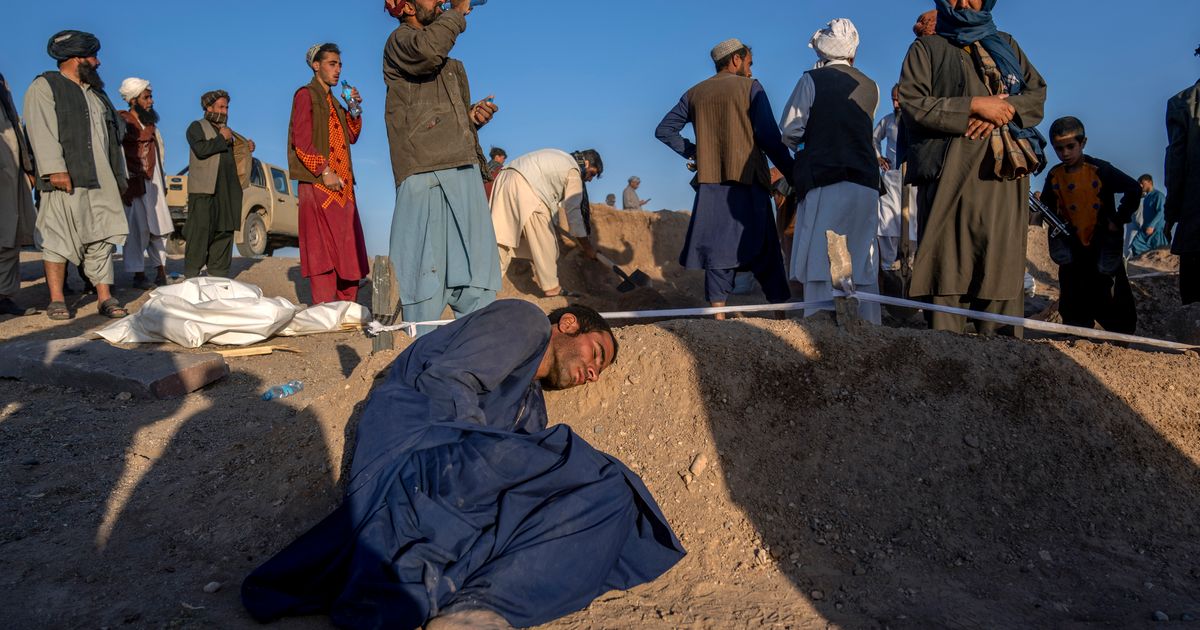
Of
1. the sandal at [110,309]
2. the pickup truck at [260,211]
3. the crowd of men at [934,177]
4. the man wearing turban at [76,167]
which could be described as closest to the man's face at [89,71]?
the man wearing turban at [76,167]

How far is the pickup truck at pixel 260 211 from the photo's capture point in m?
11.1

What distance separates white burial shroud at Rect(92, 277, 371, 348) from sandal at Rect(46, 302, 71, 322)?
101cm

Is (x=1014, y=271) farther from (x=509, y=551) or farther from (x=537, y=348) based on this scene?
(x=509, y=551)

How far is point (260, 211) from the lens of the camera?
1177 cm

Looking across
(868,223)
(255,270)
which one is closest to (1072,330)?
(868,223)

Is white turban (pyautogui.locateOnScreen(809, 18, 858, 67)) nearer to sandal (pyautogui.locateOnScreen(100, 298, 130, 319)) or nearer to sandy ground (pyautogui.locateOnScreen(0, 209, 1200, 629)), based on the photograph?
sandy ground (pyautogui.locateOnScreen(0, 209, 1200, 629))

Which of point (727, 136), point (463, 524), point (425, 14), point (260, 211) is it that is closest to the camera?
point (463, 524)

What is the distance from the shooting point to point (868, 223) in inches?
176

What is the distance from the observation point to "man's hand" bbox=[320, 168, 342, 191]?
547cm

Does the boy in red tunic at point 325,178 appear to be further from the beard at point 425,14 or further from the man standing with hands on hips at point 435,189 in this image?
the beard at point 425,14

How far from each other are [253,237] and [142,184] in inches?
176

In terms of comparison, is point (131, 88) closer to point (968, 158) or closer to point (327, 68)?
point (327, 68)

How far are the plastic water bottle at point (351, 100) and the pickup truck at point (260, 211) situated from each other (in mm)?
5510

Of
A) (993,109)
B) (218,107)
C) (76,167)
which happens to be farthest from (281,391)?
(218,107)
